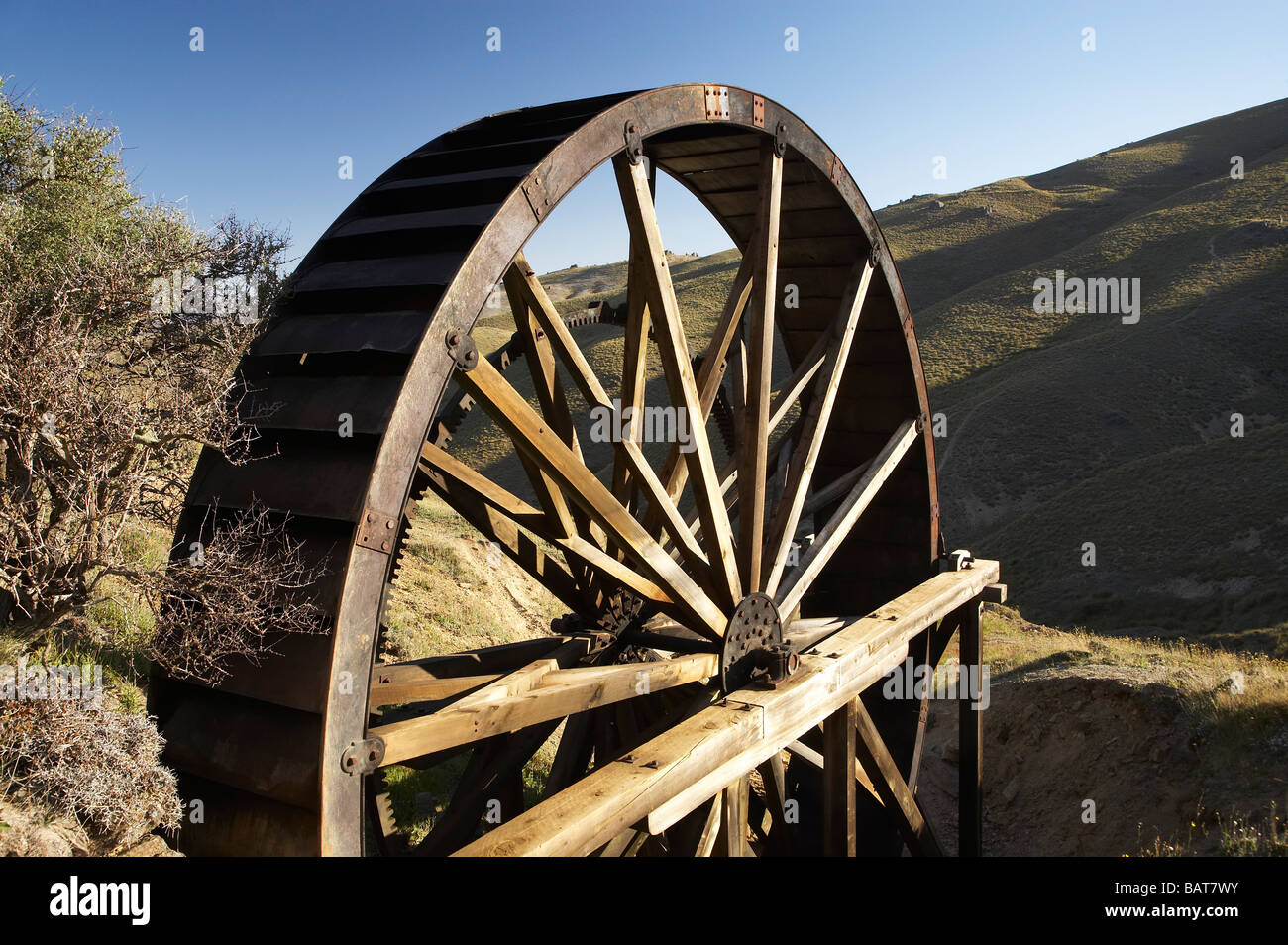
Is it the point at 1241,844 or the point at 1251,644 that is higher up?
the point at 1241,844

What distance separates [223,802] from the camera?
2965 millimetres

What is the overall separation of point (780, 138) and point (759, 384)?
1433 mm

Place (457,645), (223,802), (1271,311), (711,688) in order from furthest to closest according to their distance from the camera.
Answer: (1271,311), (457,645), (711,688), (223,802)

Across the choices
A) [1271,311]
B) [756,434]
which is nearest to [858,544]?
[756,434]

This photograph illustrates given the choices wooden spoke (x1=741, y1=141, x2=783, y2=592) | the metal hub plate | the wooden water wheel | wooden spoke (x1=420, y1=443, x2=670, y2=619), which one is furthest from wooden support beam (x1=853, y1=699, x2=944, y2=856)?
wooden spoke (x1=420, y1=443, x2=670, y2=619)

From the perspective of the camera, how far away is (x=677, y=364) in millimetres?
4410

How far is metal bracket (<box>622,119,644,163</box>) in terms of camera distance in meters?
3.88

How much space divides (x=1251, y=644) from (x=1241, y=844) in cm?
1399

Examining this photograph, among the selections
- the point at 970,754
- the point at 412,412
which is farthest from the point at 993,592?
the point at 412,412

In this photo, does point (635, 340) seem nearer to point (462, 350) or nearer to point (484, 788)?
point (462, 350)

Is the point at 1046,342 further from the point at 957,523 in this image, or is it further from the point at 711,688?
the point at 711,688

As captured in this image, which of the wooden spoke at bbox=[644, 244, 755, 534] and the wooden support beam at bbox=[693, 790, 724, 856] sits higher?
the wooden spoke at bbox=[644, 244, 755, 534]

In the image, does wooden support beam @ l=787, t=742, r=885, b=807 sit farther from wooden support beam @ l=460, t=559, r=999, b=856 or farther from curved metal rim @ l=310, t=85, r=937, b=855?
curved metal rim @ l=310, t=85, r=937, b=855

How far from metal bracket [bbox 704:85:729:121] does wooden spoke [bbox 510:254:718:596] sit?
4.36 feet
